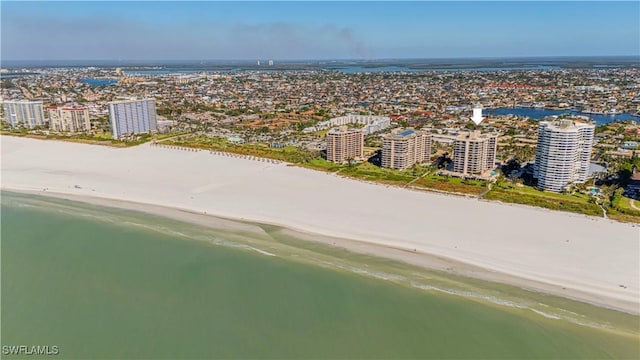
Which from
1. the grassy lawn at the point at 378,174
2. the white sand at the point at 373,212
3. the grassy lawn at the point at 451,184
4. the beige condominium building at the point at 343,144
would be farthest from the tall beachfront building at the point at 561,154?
the beige condominium building at the point at 343,144

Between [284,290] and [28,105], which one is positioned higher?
[28,105]

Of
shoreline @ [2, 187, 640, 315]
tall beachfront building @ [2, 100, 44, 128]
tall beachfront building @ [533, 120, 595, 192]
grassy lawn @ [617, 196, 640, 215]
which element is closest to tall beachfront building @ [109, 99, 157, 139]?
tall beachfront building @ [2, 100, 44, 128]

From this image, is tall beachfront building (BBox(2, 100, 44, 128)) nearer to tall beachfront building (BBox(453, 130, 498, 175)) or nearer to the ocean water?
the ocean water

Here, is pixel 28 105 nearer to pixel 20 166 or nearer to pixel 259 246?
pixel 20 166

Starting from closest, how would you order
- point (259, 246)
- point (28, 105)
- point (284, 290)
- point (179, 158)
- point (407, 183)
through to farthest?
point (284, 290)
point (259, 246)
point (407, 183)
point (179, 158)
point (28, 105)

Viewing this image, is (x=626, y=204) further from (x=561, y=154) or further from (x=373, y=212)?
(x=373, y=212)

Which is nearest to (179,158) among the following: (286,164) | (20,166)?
(286,164)
